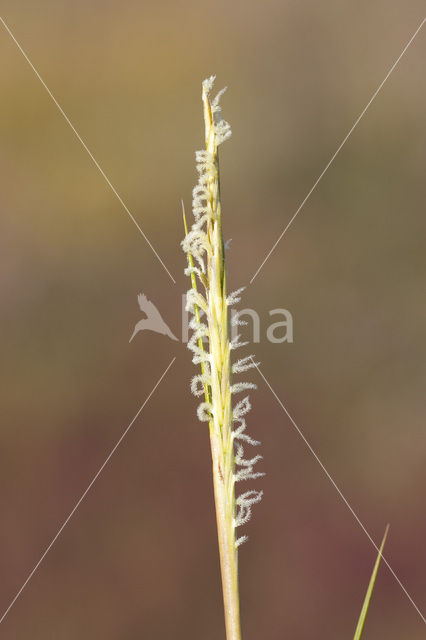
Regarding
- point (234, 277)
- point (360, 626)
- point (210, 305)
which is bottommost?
point (360, 626)

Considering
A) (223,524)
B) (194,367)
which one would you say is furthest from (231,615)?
(194,367)

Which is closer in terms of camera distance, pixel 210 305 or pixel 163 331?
pixel 210 305

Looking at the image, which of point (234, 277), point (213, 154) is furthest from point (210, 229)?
point (234, 277)

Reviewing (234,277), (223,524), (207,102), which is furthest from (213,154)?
(234,277)

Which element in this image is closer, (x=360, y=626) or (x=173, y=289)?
(x=360, y=626)

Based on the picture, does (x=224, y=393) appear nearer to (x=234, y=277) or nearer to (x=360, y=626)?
(x=360, y=626)

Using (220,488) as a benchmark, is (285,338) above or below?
above

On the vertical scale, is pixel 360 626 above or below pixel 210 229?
below

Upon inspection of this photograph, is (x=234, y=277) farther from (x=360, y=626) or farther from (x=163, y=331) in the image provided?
(x=360, y=626)
